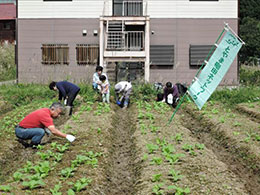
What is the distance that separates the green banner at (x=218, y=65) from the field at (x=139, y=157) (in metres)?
1.19

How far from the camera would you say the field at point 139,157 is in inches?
240

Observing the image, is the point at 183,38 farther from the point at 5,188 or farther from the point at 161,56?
the point at 5,188

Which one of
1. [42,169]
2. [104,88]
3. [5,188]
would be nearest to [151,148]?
[42,169]

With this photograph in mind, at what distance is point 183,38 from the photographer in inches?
856

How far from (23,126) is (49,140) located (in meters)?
0.70

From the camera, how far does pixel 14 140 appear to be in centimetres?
908

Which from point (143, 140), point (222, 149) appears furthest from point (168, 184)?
point (222, 149)

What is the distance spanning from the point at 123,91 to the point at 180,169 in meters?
7.91

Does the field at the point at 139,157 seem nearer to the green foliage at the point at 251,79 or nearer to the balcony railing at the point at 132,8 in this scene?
the green foliage at the point at 251,79

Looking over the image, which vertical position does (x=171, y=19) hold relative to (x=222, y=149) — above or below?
above

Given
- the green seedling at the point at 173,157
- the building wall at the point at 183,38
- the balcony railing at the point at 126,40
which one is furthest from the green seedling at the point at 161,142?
the building wall at the point at 183,38

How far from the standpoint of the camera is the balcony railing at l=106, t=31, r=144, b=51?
20.6 m

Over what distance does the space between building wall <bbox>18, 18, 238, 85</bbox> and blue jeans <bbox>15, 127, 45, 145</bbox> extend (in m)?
13.1

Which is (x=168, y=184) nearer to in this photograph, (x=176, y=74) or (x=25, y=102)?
(x=25, y=102)
